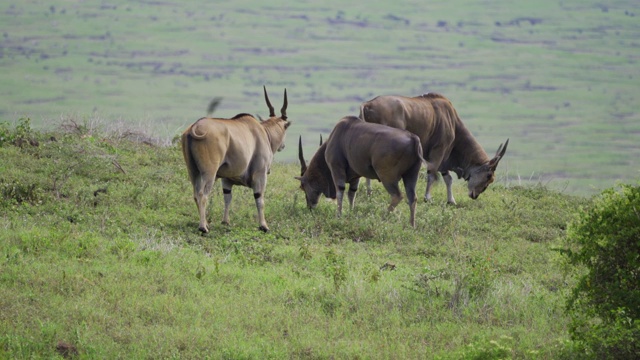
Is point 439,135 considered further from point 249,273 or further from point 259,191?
point 249,273

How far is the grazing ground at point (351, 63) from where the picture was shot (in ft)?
289

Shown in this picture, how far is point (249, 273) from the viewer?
11242mm

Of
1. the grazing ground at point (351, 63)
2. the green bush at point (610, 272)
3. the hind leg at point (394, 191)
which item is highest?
the green bush at point (610, 272)

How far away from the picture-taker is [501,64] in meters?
123

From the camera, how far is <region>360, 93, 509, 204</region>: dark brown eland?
17.1m

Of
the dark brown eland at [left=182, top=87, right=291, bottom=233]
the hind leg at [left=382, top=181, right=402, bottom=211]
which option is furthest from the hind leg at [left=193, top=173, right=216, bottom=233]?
the hind leg at [left=382, top=181, right=402, bottom=211]

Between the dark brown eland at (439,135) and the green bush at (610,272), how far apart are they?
8.41 metres

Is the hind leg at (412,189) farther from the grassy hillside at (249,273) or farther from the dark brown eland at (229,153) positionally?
the dark brown eland at (229,153)

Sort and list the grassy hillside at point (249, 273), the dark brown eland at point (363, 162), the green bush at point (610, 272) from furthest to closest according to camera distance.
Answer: the dark brown eland at point (363, 162) → the grassy hillside at point (249, 273) → the green bush at point (610, 272)

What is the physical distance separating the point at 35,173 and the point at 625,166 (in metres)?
67.1

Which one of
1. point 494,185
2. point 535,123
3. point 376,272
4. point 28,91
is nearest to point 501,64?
point 535,123

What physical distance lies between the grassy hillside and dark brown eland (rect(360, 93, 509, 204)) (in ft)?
2.94

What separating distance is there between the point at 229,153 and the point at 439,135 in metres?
5.44

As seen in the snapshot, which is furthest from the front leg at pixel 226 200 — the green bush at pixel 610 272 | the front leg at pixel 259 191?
the green bush at pixel 610 272
